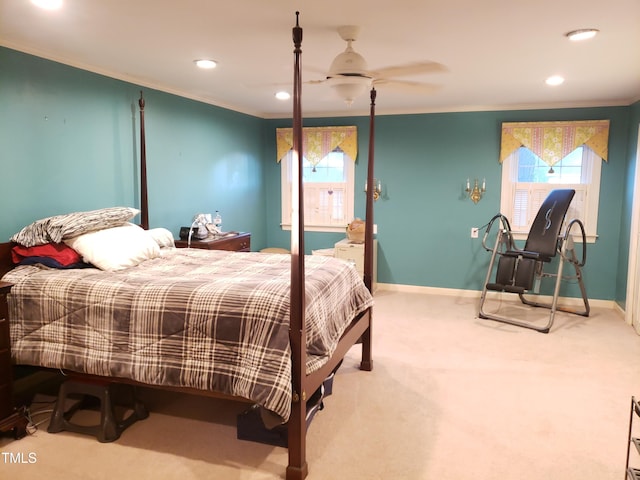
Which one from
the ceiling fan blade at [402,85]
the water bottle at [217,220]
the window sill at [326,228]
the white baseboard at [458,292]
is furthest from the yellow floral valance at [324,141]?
the ceiling fan blade at [402,85]

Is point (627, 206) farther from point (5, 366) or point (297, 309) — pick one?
point (5, 366)

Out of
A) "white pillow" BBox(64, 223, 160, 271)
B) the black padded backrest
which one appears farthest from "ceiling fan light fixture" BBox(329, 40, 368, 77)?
the black padded backrest

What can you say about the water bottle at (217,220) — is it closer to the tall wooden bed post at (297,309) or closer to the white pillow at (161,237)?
the white pillow at (161,237)

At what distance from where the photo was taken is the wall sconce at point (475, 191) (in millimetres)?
5380

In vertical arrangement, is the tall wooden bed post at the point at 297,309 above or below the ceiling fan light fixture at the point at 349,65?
below

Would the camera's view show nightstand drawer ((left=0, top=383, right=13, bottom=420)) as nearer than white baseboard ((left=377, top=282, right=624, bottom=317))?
Yes

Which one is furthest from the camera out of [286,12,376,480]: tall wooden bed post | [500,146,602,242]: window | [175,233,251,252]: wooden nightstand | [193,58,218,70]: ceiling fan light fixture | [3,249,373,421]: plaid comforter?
[500,146,602,242]: window

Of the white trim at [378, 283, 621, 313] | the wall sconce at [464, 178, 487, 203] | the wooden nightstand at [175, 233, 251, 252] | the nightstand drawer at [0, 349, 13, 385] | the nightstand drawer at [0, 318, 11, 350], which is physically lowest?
the white trim at [378, 283, 621, 313]

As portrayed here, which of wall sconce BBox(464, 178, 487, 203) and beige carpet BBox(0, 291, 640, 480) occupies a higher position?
wall sconce BBox(464, 178, 487, 203)

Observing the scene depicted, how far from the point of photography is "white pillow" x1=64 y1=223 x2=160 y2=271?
2.79 m

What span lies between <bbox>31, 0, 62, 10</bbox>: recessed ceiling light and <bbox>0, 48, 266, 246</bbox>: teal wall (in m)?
0.77

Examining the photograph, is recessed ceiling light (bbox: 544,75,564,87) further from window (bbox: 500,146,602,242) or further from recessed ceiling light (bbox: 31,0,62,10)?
recessed ceiling light (bbox: 31,0,62,10)

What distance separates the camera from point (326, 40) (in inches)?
110

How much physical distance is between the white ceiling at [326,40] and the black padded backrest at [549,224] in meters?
1.03
